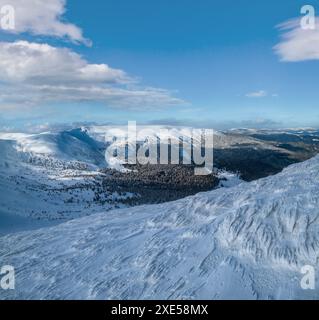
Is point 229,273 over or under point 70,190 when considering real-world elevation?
over

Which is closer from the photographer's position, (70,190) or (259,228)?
(259,228)

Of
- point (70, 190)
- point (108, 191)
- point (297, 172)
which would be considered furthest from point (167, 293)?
point (108, 191)

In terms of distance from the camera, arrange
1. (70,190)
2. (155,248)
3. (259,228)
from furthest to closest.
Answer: (70,190)
(155,248)
(259,228)
